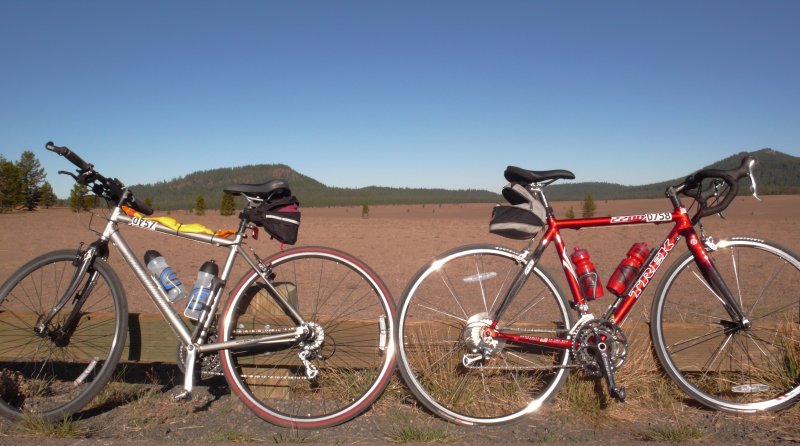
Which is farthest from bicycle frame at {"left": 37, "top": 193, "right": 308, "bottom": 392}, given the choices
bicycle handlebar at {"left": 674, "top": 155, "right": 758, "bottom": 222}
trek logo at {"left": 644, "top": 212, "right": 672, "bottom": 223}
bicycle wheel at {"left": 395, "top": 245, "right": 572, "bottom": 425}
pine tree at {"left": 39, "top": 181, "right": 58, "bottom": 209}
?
pine tree at {"left": 39, "top": 181, "right": 58, "bottom": 209}

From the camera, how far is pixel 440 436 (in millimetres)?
2936

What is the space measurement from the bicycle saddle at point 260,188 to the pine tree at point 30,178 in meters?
52.9

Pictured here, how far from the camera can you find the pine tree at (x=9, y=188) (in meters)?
42.1

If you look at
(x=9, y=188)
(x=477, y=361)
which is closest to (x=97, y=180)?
(x=477, y=361)

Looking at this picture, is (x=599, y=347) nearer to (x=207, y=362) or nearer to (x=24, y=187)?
(x=207, y=362)

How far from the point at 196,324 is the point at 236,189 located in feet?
2.82

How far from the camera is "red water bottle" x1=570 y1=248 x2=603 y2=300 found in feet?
10.8

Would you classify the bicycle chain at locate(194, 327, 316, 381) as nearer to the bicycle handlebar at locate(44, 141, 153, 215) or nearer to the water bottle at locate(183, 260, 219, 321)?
the water bottle at locate(183, 260, 219, 321)

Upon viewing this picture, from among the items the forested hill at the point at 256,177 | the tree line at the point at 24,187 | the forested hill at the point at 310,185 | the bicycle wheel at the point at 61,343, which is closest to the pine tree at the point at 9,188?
the tree line at the point at 24,187

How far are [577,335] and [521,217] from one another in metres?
0.79

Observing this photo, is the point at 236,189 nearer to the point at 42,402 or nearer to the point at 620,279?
the point at 42,402

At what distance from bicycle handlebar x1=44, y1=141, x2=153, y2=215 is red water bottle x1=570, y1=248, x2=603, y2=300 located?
2.73 meters

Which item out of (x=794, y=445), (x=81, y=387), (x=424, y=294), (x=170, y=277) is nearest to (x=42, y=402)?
(x=81, y=387)

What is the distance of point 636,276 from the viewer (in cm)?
335
